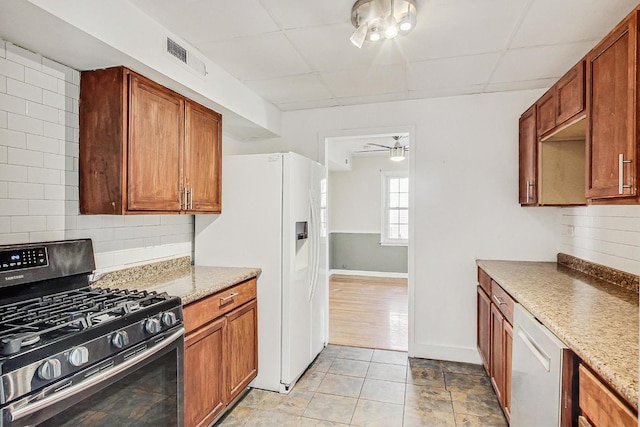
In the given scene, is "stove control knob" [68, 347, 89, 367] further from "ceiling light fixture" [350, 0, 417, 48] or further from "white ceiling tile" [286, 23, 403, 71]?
"white ceiling tile" [286, 23, 403, 71]

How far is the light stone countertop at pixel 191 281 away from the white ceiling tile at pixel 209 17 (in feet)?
4.91

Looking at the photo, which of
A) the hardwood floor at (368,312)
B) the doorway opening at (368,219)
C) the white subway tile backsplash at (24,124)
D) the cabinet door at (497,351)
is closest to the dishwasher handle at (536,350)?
the cabinet door at (497,351)

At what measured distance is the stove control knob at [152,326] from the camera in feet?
5.19

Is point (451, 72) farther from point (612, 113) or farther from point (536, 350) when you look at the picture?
point (536, 350)

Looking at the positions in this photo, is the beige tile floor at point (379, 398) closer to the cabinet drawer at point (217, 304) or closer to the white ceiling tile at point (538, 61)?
the cabinet drawer at point (217, 304)

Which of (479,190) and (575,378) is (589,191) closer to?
(575,378)

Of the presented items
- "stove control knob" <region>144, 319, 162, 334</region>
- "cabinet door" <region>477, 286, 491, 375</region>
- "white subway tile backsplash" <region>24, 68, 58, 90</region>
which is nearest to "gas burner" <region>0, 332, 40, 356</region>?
"stove control knob" <region>144, 319, 162, 334</region>

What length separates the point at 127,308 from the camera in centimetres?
156

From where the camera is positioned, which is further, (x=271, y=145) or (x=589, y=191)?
(x=271, y=145)

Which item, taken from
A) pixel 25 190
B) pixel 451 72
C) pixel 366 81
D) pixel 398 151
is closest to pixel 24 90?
pixel 25 190

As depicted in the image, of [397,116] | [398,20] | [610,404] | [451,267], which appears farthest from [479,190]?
[610,404]

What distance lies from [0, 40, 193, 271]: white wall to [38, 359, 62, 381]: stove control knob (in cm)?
87

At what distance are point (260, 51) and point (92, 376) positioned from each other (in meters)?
2.02

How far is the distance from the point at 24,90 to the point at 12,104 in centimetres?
10
